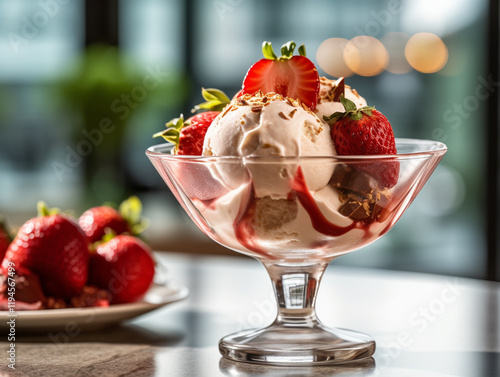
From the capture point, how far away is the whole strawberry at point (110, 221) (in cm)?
94

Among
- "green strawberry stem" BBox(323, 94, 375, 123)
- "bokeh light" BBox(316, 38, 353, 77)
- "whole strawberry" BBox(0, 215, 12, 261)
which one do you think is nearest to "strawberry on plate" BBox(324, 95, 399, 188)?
"green strawberry stem" BBox(323, 94, 375, 123)

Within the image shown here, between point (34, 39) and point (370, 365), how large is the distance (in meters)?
3.06

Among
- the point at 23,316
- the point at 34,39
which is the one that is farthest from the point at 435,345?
the point at 34,39

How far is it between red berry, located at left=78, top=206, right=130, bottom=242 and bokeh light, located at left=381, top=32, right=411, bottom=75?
1957mm

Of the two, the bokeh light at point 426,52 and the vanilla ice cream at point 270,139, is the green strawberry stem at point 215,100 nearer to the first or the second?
the vanilla ice cream at point 270,139

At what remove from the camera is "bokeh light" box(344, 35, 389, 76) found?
8.87ft

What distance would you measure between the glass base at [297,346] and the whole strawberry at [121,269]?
0.19 m

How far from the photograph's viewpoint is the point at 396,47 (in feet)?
8.87

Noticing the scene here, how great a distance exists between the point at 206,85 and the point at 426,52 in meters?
1.01

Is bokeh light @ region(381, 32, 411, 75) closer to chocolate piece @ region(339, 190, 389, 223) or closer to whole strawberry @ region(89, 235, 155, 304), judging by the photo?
whole strawberry @ region(89, 235, 155, 304)

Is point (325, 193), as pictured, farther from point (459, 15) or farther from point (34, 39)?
point (34, 39)

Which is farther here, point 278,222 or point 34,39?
point 34,39

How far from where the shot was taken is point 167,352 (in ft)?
2.31

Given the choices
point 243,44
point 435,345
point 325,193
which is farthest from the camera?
point 243,44
